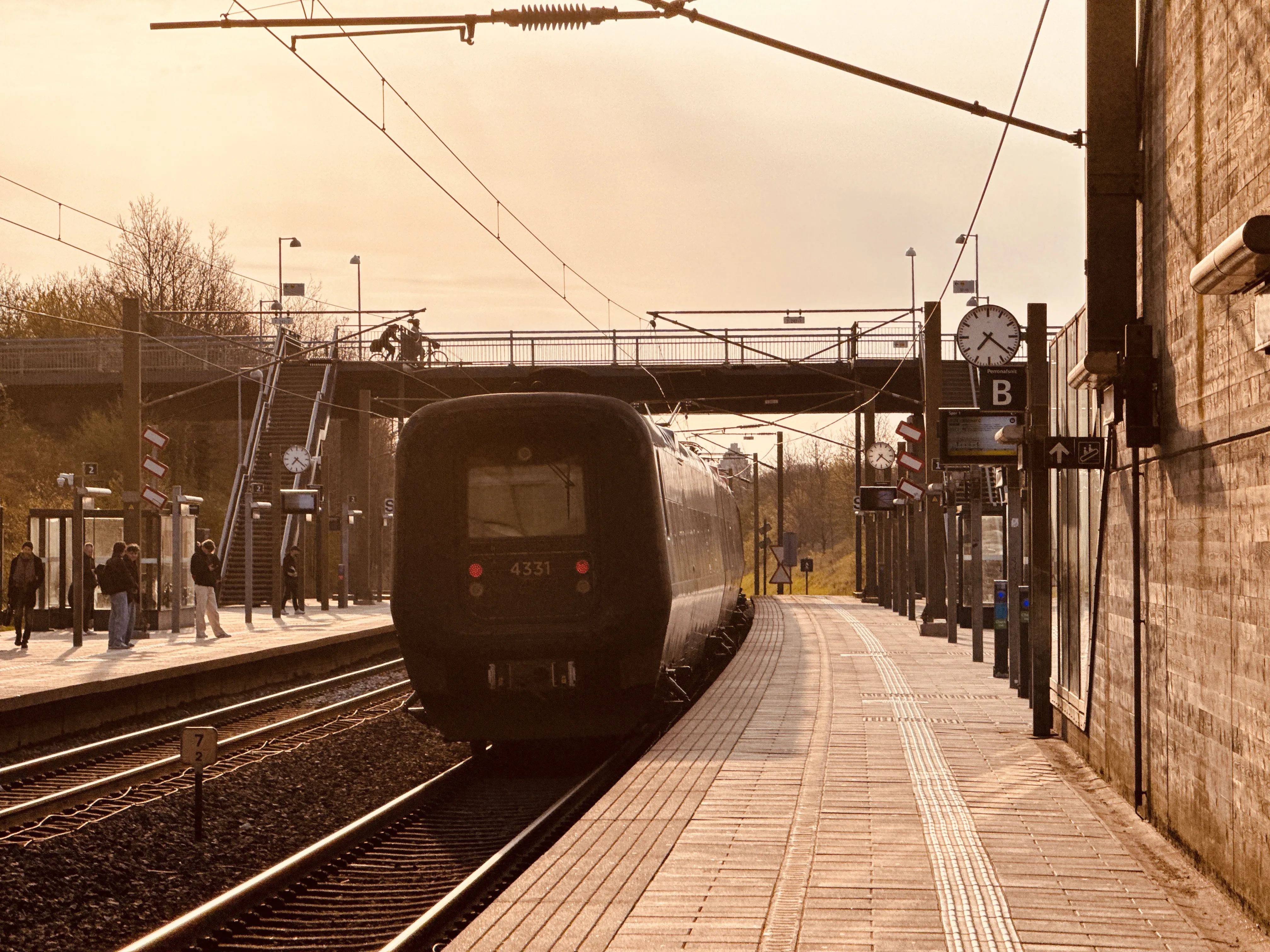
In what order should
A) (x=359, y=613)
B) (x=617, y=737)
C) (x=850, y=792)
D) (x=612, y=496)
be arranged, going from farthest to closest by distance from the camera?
(x=359, y=613)
(x=617, y=737)
(x=612, y=496)
(x=850, y=792)

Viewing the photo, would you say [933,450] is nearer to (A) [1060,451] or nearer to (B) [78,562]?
(B) [78,562]

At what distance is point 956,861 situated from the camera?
826 cm

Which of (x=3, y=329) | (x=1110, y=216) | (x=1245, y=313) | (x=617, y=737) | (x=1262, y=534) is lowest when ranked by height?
(x=617, y=737)

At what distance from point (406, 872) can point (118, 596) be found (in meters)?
15.7

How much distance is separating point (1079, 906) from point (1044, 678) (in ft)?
22.2

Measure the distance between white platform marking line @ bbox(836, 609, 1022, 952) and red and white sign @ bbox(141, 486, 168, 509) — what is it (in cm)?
1571

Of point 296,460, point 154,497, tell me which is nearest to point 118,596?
point 154,497

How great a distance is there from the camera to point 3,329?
203 ft

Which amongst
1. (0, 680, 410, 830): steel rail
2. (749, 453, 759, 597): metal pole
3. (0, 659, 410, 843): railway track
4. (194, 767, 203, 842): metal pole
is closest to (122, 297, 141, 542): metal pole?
(0, 659, 410, 843): railway track

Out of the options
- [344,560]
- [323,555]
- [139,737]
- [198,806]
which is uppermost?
[323,555]

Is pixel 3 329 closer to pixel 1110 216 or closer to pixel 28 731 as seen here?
pixel 28 731

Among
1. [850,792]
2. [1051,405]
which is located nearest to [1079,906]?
[850,792]

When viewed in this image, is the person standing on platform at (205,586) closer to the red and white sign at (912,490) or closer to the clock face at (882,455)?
the red and white sign at (912,490)

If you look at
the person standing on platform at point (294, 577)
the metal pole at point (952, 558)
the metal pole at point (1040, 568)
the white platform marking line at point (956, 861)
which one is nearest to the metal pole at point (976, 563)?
the metal pole at point (952, 558)
